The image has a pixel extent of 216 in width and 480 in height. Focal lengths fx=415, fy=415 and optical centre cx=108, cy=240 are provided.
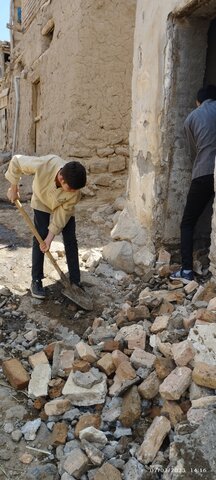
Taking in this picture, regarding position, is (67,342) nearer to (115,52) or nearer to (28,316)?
(28,316)

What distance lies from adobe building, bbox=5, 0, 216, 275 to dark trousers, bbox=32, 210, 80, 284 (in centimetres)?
59

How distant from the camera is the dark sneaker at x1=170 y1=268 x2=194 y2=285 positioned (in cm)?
319

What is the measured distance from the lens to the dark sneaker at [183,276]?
319cm

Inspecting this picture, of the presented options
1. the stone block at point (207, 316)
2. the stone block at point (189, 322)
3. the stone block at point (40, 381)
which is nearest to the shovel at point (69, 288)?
the stone block at point (40, 381)

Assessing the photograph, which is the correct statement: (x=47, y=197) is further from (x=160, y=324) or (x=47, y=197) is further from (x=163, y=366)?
(x=163, y=366)

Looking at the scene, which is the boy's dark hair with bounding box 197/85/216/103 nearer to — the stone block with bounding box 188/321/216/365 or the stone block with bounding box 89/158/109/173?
the stone block with bounding box 188/321/216/365

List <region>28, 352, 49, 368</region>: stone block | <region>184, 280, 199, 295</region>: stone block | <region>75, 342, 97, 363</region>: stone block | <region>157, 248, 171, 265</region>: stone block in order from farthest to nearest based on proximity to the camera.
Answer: <region>157, 248, 171, 265</region>: stone block, <region>184, 280, 199, 295</region>: stone block, <region>28, 352, 49, 368</region>: stone block, <region>75, 342, 97, 363</region>: stone block

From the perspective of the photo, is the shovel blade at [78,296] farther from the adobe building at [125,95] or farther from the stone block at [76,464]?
the stone block at [76,464]

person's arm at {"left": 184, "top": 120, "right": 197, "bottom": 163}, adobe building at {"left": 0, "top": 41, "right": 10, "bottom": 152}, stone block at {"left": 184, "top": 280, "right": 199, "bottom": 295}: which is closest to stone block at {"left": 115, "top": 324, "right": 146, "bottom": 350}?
stone block at {"left": 184, "top": 280, "right": 199, "bottom": 295}

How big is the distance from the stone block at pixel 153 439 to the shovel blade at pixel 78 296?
1.42m

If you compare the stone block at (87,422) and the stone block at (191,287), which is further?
the stone block at (191,287)

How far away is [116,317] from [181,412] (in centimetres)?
113

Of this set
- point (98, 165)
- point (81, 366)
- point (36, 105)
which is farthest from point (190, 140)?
point (36, 105)

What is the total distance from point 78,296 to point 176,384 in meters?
1.44
